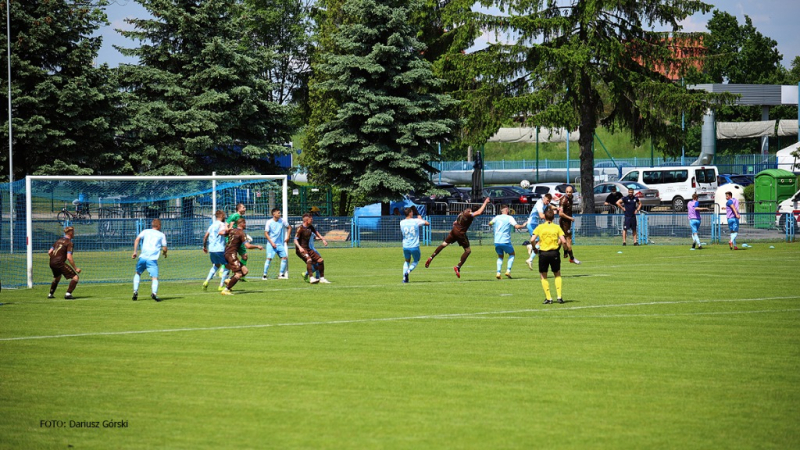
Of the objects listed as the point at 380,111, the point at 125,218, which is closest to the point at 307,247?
the point at 125,218

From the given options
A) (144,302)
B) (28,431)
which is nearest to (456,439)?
(28,431)

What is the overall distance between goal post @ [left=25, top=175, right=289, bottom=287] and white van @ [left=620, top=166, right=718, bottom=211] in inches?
981

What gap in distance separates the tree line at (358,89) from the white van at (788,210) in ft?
19.2

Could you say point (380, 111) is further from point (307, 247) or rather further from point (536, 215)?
point (307, 247)

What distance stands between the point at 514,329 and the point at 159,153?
31.5m

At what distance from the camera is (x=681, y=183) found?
49.6 meters

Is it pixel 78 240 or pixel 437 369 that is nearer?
pixel 437 369

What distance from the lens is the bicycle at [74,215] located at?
1299 inches

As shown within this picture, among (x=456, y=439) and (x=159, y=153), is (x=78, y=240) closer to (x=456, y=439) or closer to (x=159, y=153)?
(x=159, y=153)

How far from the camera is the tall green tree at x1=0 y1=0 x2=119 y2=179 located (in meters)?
39.1

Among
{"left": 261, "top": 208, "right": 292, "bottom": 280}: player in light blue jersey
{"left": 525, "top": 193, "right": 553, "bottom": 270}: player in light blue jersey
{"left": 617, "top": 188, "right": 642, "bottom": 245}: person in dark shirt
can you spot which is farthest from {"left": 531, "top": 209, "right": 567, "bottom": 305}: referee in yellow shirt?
{"left": 617, "top": 188, "right": 642, "bottom": 245}: person in dark shirt

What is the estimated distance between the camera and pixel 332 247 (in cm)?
3659

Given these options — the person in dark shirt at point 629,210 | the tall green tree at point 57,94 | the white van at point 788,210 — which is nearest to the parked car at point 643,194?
the white van at point 788,210

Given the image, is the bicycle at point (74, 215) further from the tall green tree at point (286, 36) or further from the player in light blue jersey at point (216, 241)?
the tall green tree at point (286, 36)
